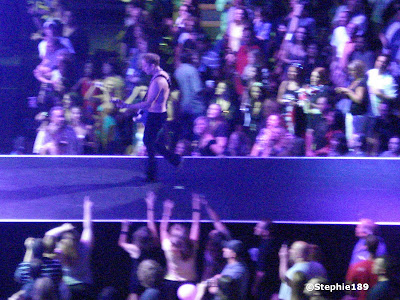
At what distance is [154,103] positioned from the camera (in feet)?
22.9

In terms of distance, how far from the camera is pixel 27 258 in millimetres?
5957

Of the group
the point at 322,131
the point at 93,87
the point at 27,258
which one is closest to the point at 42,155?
the point at 93,87

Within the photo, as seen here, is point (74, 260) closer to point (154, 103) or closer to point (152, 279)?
point (152, 279)

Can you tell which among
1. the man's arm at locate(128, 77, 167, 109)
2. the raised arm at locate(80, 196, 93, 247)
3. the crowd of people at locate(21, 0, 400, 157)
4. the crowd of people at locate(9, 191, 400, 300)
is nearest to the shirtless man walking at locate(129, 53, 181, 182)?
the man's arm at locate(128, 77, 167, 109)

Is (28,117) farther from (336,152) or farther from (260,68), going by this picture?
(336,152)

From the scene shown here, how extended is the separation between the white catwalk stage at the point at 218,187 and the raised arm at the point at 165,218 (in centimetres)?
8

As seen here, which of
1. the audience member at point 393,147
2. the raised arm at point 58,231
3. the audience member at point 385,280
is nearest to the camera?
the audience member at point 385,280

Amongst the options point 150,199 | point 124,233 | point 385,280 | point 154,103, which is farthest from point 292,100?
Answer: point 385,280

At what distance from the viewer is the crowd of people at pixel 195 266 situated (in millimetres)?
4984

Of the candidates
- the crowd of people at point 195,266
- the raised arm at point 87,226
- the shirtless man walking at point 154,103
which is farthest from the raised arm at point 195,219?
the raised arm at point 87,226

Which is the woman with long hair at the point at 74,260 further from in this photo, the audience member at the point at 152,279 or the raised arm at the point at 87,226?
the audience member at the point at 152,279

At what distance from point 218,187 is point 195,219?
1.08 m

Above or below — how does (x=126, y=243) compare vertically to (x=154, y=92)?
below

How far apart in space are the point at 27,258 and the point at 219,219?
5.32ft
